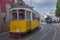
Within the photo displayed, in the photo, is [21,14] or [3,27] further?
[3,27]

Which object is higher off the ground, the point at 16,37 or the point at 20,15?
the point at 20,15

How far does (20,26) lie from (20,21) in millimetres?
581

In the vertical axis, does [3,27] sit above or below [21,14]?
below

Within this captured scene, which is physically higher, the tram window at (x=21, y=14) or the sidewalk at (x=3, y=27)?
the tram window at (x=21, y=14)

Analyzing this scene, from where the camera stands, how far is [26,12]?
1084 inches

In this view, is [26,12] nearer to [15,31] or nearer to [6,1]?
[15,31]

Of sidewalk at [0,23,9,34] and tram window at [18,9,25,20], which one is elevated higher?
tram window at [18,9,25,20]

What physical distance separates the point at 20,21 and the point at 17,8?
5.35 feet

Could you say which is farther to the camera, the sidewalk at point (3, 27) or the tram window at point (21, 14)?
the sidewalk at point (3, 27)

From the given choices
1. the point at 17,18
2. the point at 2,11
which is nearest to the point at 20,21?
the point at 17,18

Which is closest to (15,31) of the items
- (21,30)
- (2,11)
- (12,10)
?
(21,30)

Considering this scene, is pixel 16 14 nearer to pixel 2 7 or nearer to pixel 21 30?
pixel 21 30

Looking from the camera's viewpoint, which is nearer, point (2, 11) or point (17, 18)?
point (17, 18)

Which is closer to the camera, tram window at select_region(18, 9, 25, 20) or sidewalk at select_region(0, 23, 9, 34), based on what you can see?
tram window at select_region(18, 9, 25, 20)
